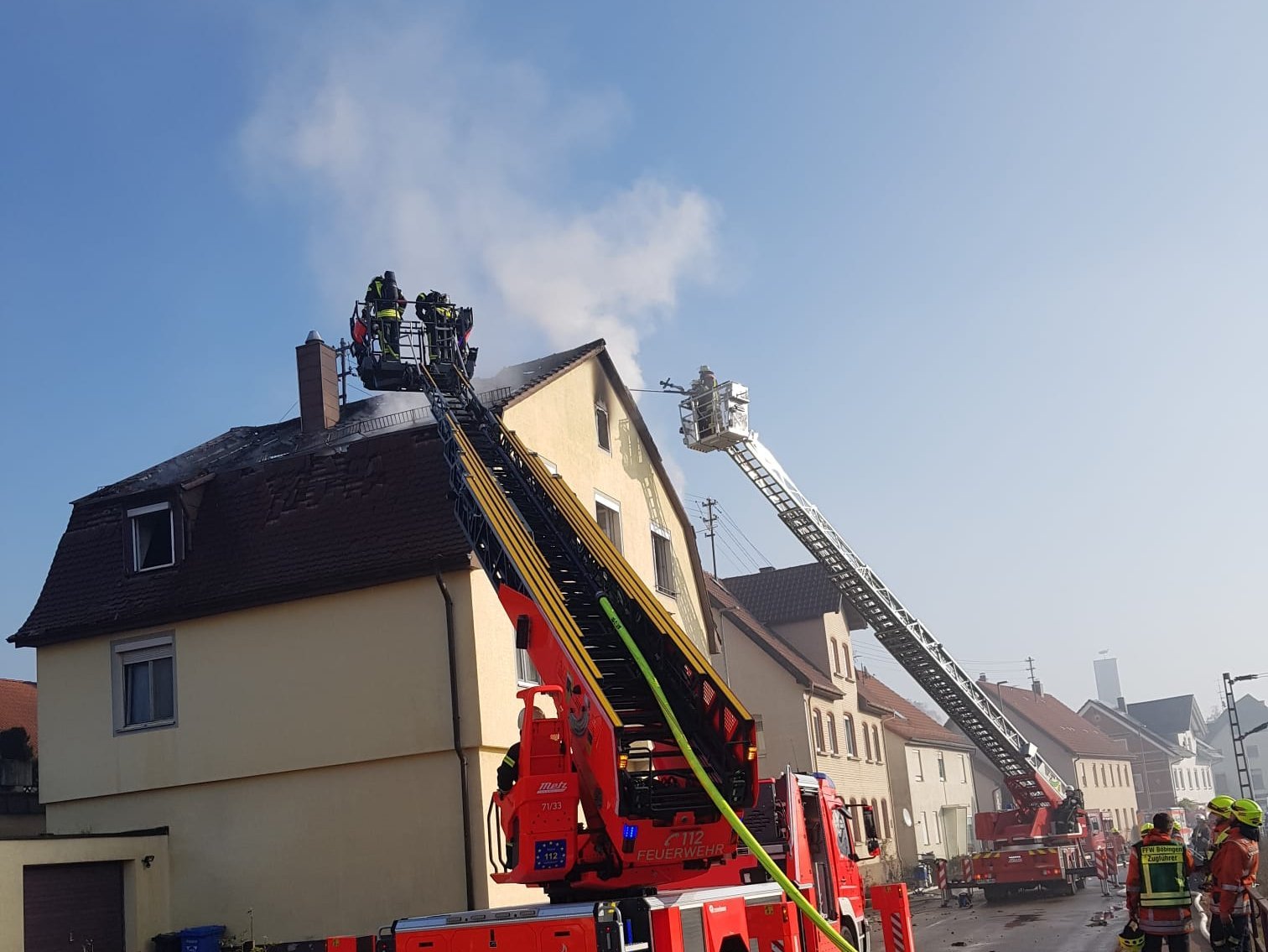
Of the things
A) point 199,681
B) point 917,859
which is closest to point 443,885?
point 199,681

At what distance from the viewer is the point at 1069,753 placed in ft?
211

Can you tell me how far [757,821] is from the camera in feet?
37.4

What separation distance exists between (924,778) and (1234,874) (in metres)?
37.3

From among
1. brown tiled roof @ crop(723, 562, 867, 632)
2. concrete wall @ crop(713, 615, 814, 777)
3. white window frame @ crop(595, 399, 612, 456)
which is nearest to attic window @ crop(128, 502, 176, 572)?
white window frame @ crop(595, 399, 612, 456)

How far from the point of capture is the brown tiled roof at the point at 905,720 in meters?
44.1

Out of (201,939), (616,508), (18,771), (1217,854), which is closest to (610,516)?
(616,508)

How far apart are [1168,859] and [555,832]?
4977 millimetres

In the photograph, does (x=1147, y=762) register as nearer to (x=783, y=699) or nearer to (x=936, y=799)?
(x=936, y=799)

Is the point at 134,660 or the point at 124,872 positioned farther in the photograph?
the point at 134,660

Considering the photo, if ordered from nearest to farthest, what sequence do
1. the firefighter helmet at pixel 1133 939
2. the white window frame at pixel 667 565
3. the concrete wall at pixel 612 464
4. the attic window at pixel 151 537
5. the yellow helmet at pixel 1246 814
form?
1. the yellow helmet at pixel 1246 814
2. the firefighter helmet at pixel 1133 939
3. the attic window at pixel 151 537
4. the concrete wall at pixel 612 464
5. the white window frame at pixel 667 565

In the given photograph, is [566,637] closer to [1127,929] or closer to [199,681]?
[1127,929]

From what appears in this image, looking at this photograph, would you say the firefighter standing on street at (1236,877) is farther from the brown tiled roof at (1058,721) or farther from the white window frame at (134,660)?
the brown tiled roof at (1058,721)

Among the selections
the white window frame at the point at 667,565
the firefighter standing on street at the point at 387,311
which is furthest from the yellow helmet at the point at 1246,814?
the white window frame at the point at 667,565

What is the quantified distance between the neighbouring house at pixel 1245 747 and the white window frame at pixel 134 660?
112373 millimetres
